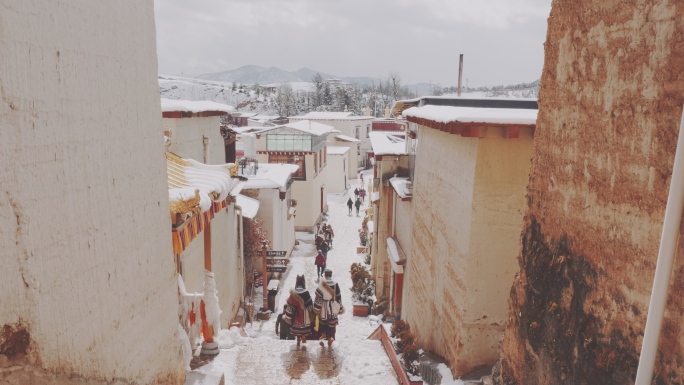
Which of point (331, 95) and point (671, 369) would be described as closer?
point (671, 369)

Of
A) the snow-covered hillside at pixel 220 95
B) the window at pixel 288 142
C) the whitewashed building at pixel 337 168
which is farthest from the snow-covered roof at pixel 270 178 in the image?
the snow-covered hillside at pixel 220 95

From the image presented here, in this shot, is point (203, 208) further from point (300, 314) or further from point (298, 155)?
point (298, 155)

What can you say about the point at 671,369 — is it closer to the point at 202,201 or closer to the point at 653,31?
the point at 653,31

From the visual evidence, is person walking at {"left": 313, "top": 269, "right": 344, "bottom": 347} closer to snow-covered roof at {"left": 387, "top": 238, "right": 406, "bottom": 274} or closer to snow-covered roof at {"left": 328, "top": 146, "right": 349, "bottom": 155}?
snow-covered roof at {"left": 387, "top": 238, "right": 406, "bottom": 274}

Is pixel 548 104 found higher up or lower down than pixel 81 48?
lower down

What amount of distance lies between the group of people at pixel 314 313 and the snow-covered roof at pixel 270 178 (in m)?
9.81

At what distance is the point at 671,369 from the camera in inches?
98.7

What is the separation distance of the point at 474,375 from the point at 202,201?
4205 mm

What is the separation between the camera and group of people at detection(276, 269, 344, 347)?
29.8 feet

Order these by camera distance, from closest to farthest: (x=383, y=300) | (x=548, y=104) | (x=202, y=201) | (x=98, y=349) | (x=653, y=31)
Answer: (x=653, y=31), (x=98, y=349), (x=548, y=104), (x=202, y=201), (x=383, y=300)

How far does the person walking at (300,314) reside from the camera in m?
9.05

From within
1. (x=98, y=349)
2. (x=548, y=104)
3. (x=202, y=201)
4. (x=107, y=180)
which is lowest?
(x=98, y=349)

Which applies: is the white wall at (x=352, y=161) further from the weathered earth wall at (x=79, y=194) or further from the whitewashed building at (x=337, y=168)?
the weathered earth wall at (x=79, y=194)

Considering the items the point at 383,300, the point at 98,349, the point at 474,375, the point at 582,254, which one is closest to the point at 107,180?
the point at 98,349
